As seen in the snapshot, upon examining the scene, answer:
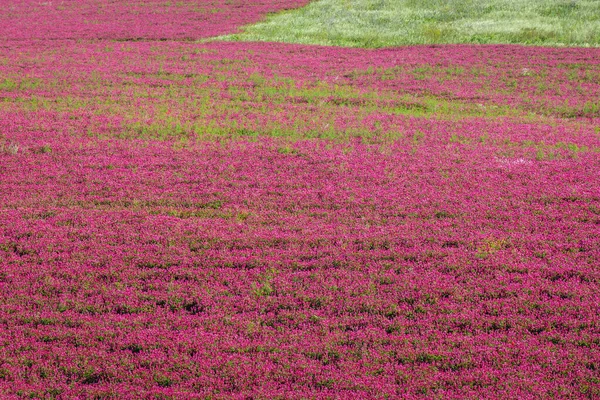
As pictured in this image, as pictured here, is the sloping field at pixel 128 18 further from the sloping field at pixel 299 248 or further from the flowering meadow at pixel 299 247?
the sloping field at pixel 299 248

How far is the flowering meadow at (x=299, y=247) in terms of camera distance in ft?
24.2

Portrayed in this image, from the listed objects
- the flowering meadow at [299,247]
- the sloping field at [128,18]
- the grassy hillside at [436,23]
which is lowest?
the flowering meadow at [299,247]

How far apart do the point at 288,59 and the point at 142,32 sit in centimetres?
1470

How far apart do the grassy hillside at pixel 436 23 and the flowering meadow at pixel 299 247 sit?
15.6 metres

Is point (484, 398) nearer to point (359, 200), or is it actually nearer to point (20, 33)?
point (359, 200)

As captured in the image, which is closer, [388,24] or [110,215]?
[110,215]

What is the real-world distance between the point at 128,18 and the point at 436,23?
79.7 ft

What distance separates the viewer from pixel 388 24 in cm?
4234

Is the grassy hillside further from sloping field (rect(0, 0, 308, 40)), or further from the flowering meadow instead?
the flowering meadow

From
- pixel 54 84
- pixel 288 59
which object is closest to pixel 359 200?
pixel 54 84

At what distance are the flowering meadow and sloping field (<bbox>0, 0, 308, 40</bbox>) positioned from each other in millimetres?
19924

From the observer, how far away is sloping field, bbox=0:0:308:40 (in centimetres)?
4084

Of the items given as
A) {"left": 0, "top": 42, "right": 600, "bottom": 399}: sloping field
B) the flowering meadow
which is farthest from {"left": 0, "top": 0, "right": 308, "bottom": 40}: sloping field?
{"left": 0, "top": 42, "right": 600, "bottom": 399}: sloping field

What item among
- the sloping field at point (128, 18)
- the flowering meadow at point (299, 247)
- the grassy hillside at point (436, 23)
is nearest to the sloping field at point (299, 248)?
the flowering meadow at point (299, 247)
